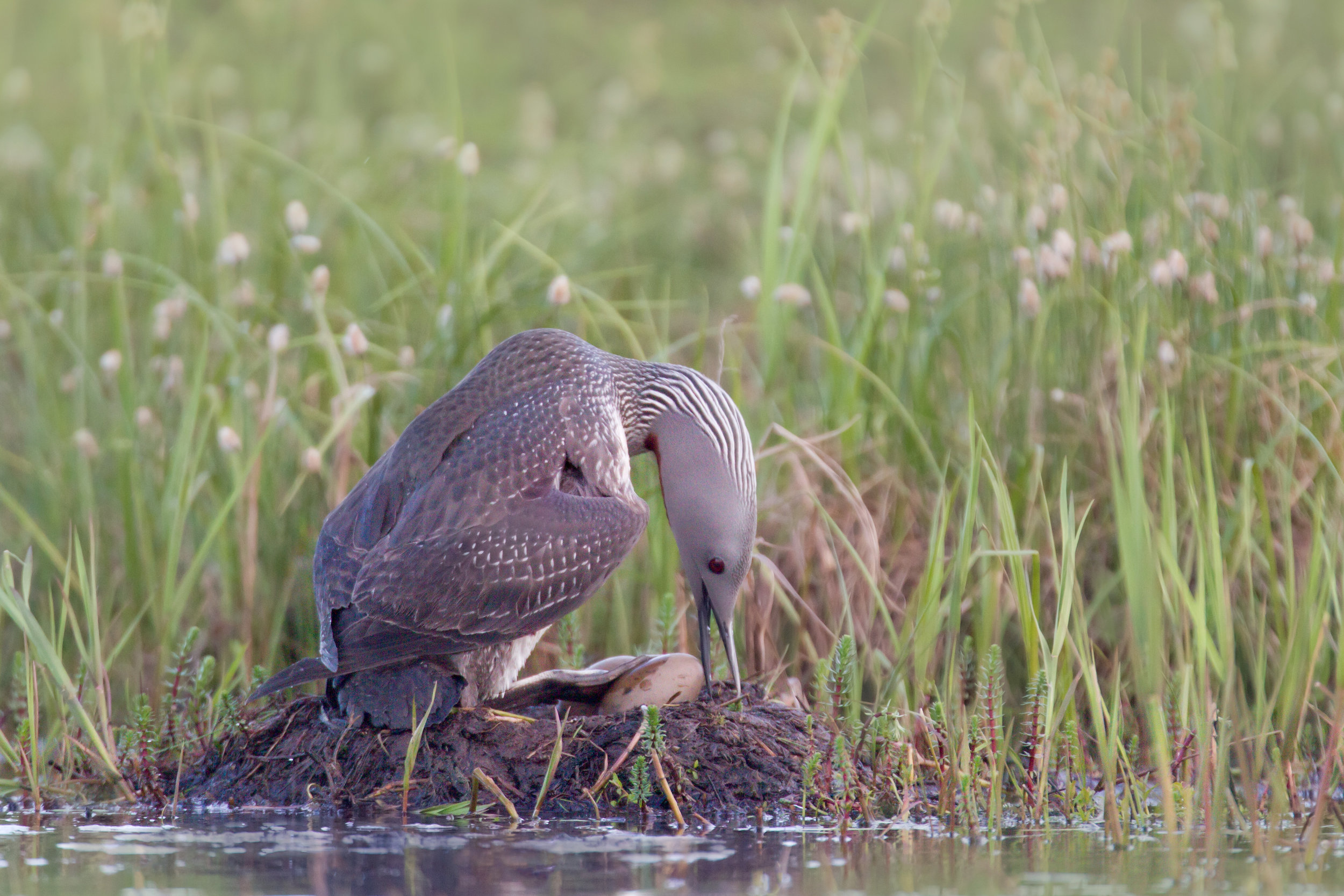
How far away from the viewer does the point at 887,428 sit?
19.5 feet

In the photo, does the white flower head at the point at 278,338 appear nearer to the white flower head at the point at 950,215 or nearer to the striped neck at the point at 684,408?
the striped neck at the point at 684,408

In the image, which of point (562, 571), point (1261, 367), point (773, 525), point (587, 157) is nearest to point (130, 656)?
point (562, 571)

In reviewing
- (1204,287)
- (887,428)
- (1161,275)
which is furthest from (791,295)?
(1204,287)

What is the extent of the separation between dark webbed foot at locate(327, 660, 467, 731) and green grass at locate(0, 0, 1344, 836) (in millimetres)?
380

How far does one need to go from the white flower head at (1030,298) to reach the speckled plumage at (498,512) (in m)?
1.18

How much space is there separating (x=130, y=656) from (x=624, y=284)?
10.8 feet

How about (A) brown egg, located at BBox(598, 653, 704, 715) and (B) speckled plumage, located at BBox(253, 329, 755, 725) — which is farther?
(A) brown egg, located at BBox(598, 653, 704, 715)

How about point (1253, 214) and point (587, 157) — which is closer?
point (1253, 214)

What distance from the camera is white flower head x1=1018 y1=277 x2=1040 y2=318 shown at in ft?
18.6

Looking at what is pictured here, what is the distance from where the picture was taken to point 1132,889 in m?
3.55

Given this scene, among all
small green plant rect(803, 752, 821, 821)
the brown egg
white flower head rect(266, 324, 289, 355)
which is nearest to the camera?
small green plant rect(803, 752, 821, 821)

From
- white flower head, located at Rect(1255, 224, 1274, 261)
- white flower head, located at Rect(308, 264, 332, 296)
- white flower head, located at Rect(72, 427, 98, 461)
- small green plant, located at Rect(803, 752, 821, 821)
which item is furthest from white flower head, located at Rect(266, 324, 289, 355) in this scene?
white flower head, located at Rect(1255, 224, 1274, 261)

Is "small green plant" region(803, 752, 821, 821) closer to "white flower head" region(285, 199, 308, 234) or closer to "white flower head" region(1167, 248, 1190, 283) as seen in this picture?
"white flower head" region(1167, 248, 1190, 283)

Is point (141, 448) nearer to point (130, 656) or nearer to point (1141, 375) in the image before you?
point (130, 656)
